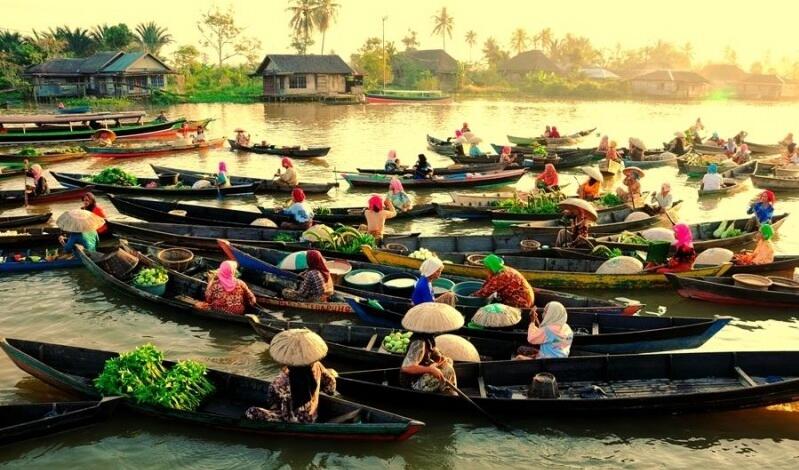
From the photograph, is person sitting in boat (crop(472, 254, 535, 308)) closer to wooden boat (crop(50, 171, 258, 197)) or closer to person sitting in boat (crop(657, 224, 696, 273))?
person sitting in boat (crop(657, 224, 696, 273))

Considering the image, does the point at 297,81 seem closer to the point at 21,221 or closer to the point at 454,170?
the point at 454,170

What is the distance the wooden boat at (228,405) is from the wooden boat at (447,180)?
1411 cm

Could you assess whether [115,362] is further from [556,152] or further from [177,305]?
[556,152]

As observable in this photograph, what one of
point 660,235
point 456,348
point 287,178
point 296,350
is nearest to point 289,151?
point 287,178

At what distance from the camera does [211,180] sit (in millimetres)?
20453

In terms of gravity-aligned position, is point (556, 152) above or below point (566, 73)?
below

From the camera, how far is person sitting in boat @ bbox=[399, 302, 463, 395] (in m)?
7.19

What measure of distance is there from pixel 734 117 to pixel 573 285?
48.5m

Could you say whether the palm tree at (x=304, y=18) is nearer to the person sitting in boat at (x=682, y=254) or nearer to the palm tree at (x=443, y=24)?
the palm tree at (x=443, y=24)

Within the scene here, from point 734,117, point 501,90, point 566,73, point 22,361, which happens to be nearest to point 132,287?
point 22,361

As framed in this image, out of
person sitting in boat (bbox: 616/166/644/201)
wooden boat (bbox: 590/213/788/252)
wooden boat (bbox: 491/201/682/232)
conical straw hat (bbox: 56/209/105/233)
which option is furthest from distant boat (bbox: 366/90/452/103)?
conical straw hat (bbox: 56/209/105/233)

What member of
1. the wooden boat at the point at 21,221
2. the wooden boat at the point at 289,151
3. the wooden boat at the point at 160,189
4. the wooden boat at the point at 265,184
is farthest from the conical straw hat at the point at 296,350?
the wooden boat at the point at 289,151

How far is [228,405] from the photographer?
25.2ft

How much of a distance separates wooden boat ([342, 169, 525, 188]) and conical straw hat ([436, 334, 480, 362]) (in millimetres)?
13124
